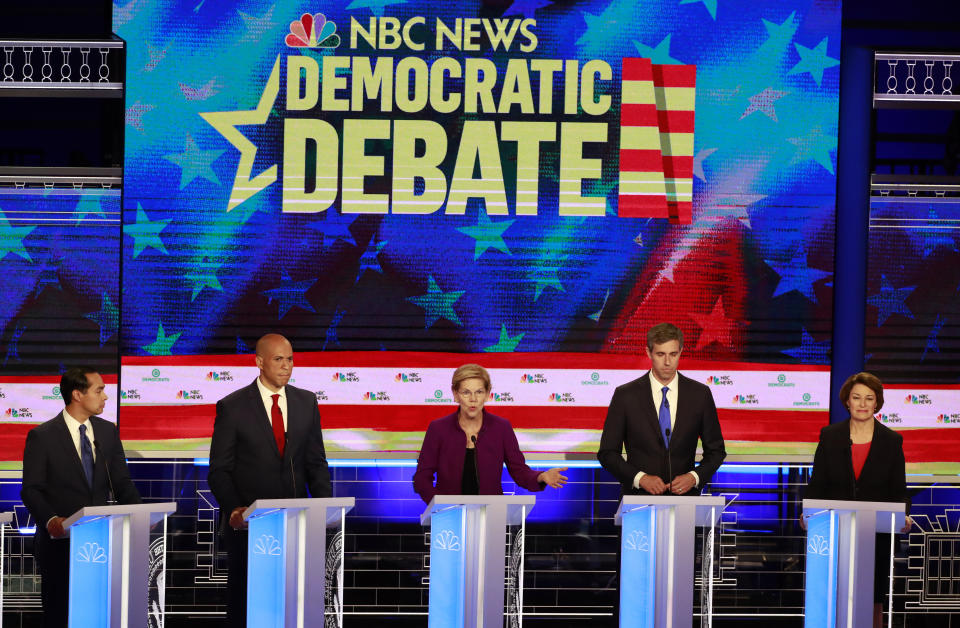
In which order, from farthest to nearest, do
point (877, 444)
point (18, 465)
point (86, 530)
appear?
point (18, 465), point (877, 444), point (86, 530)

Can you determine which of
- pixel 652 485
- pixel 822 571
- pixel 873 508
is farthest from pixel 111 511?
pixel 873 508

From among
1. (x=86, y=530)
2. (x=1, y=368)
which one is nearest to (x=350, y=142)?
(x=1, y=368)

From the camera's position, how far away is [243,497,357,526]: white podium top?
385 centimetres

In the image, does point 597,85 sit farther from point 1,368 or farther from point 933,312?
point 1,368

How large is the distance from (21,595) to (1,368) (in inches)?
49.9

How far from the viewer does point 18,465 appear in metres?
6.37

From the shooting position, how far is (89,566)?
399 cm

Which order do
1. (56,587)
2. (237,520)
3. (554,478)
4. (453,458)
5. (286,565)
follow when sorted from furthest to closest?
(453,458), (554,478), (56,587), (237,520), (286,565)

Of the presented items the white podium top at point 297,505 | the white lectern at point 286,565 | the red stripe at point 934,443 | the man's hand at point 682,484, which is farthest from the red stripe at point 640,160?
the white lectern at point 286,565

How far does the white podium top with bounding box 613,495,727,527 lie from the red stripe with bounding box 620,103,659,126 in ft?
9.35

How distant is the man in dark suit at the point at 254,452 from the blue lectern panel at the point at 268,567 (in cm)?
65

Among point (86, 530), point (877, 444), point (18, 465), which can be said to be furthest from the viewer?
point (18, 465)

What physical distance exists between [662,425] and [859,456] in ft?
2.66

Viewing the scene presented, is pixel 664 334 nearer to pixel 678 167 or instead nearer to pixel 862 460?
pixel 862 460
